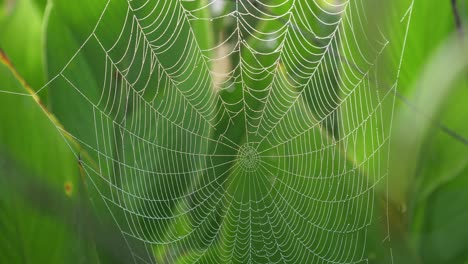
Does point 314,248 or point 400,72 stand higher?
point 400,72

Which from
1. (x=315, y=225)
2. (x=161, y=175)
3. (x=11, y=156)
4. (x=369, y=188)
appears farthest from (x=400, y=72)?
(x=11, y=156)

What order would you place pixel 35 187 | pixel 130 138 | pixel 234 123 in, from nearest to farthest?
pixel 35 187 → pixel 130 138 → pixel 234 123

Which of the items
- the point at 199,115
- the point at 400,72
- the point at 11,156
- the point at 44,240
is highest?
the point at 400,72

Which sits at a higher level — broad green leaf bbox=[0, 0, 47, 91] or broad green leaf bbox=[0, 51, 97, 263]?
broad green leaf bbox=[0, 0, 47, 91]

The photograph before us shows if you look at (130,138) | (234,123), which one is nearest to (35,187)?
(130,138)

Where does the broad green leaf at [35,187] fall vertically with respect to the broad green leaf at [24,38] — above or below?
below

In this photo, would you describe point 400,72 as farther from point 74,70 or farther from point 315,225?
point 74,70

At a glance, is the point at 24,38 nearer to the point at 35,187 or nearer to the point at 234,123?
the point at 35,187

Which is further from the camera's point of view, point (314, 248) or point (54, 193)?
point (314, 248)
